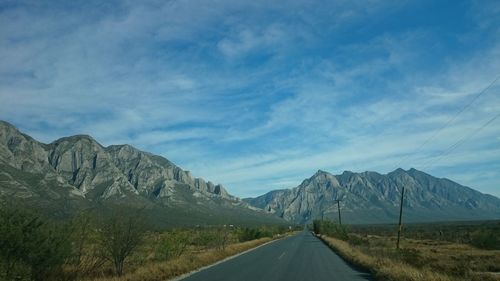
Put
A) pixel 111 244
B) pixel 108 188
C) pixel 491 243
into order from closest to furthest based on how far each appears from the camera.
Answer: pixel 111 244 → pixel 491 243 → pixel 108 188

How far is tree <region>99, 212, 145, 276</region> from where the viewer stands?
73.4 feet

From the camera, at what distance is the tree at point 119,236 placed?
22.4m

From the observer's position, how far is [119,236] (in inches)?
888

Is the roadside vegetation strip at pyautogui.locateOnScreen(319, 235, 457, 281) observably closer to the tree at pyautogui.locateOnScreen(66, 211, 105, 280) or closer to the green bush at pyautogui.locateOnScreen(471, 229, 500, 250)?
the tree at pyautogui.locateOnScreen(66, 211, 105, 280)

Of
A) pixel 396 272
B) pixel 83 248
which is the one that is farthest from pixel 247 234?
pixel 396 272

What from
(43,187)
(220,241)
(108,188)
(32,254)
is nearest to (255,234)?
(220,241)

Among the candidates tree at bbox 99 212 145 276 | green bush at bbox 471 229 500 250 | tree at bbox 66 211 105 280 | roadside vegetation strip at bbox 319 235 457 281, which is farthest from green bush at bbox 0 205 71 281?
green bush at bbox 471 229 500 250

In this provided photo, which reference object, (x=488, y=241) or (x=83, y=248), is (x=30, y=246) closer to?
(x=83, y=248)

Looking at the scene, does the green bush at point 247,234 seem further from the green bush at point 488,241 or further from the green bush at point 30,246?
the green bush at point 30,246

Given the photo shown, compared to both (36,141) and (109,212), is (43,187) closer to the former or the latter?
(36,141)

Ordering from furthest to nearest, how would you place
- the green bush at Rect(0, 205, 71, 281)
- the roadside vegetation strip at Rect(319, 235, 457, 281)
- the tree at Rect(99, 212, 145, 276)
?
the tree at Rect(99, 212, 145, 276) < the roadside vegetation strip at Rect(319, 235, 457, 281) < the green bush at Rect(0, 205, 71, 281)

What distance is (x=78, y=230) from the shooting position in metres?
20.6

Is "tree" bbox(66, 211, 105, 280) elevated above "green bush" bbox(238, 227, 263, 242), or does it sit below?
below

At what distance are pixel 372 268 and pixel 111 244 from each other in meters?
12.2
